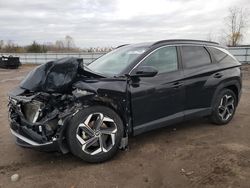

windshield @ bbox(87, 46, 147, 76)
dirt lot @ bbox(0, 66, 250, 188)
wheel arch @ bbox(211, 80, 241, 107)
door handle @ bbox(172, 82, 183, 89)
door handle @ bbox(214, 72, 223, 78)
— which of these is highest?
windshield @ bbox(87, 46, 147, 76)

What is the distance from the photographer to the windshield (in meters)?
4.37

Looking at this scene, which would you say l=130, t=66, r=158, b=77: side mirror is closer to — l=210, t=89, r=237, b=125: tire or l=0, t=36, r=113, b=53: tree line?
l=210, t=89, r=237, b=125: tire

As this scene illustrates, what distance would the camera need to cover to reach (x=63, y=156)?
13.6 feet

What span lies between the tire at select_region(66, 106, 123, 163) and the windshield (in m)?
0.75

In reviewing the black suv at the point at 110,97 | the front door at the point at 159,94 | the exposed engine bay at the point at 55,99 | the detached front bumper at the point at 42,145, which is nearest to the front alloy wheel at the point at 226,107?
the black suv at the point at 110,97

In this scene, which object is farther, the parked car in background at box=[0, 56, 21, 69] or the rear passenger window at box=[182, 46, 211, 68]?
the parked car in background at box=[0, 56, 21, 69]

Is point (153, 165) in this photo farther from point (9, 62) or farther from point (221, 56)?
point (9, 62)

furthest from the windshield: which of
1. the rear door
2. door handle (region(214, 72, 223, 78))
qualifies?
door handle (region(214, 72, 223, 78))

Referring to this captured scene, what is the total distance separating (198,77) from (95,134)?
2197mm

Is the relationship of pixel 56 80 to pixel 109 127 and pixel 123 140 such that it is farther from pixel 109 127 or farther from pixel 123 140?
pixel 123 140

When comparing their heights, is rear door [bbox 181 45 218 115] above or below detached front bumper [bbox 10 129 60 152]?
above

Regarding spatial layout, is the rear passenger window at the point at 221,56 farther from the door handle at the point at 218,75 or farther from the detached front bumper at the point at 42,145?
the detached front bumper at the point at 42,145

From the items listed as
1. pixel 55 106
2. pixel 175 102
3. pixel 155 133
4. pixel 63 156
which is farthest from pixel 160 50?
pixel 63 156

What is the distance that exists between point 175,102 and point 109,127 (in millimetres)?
1295
